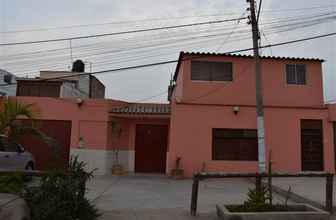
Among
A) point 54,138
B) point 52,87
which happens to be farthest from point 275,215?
point 52,87

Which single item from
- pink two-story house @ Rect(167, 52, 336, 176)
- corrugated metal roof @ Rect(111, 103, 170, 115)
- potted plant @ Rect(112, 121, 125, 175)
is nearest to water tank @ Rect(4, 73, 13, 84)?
corrugated metal roof @ Rect(111, 103, 170, 115)

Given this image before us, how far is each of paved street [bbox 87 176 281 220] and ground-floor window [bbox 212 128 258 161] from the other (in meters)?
1.39

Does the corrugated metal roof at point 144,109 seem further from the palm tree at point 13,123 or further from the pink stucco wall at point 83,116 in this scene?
the palm tree at point 13,123

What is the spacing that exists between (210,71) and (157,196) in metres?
7.65

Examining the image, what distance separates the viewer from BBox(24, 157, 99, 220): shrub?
631 centimetres

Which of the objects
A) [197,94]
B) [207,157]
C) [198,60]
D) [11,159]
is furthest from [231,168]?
[11,159]

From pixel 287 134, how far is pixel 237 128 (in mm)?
2295

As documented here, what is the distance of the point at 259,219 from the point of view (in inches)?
257

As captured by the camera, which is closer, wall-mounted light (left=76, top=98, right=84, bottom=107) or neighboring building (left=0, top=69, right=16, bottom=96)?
wall-mounted light (left=76, top=98, right=84, bottom=107)

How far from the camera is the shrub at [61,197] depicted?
6312 mm

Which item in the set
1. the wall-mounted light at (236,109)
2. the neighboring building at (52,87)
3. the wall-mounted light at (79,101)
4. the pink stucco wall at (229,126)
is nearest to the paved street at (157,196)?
the pink stucco wall at (229,126)

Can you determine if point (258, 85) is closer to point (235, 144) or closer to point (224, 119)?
point (224, 119)

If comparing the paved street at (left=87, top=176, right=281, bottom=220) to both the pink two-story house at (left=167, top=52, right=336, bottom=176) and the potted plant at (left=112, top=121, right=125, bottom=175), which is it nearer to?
the potted plant at (left=112, top=121, right=125, bottom=175)

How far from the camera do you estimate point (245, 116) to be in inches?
620
